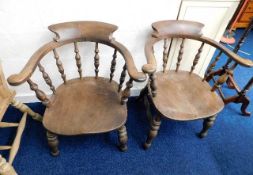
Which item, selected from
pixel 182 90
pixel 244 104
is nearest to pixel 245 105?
pixel 244 104

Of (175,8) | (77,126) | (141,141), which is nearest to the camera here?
(77,126)

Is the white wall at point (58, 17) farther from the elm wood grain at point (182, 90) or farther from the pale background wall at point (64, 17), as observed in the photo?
the elm wood grain at point (182, 90)

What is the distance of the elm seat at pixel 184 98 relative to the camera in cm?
118

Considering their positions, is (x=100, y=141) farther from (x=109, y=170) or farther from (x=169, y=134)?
(x=169, y=134)

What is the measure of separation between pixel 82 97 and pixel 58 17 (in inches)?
20.0

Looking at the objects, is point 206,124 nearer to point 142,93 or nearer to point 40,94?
point 142,93

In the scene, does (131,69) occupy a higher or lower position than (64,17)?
lower

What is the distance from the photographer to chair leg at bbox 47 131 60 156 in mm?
1160

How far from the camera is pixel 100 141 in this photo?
4.81 ft

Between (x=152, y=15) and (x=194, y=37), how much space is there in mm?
314

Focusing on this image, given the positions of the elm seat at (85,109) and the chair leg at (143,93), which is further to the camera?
the chair leg at (143,93)

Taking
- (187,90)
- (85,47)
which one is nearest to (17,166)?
(85,47)

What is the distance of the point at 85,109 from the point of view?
1.16 meters

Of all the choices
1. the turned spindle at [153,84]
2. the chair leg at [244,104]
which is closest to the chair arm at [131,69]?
the turned spindle at [153,84]
